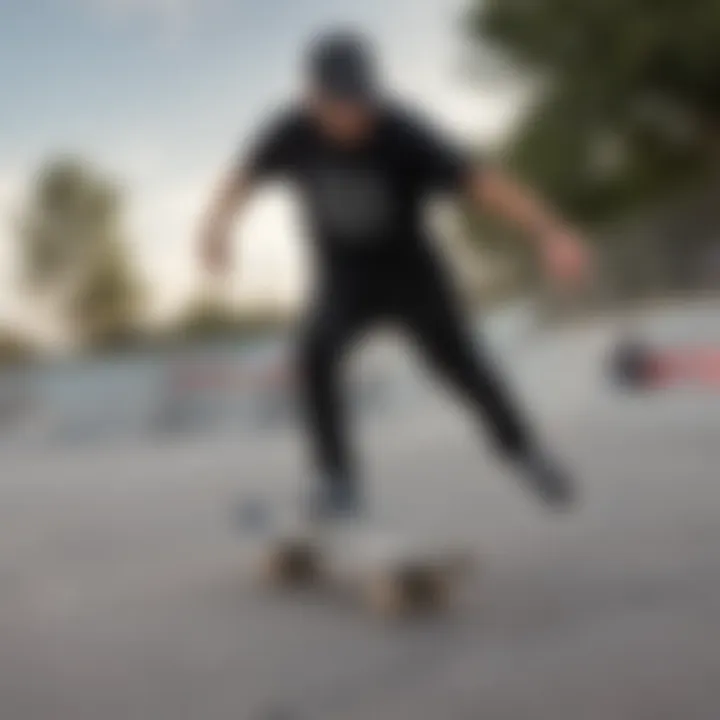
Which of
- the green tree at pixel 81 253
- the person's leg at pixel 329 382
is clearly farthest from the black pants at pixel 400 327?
the green tree at pixel 81 253

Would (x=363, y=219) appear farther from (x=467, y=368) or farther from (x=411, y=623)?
(x=411, y=623)

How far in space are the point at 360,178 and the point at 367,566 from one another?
0.84 feet

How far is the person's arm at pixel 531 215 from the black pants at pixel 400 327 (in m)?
0.05

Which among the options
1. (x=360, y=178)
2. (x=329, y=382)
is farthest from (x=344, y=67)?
(x=329, y=382)

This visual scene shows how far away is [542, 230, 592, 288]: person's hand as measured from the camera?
603 millimetres

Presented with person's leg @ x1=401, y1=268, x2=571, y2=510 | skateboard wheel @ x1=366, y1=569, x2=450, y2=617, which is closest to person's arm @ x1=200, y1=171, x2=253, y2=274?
person's leg @ x1=401, y1=268, x2=571, y2=510

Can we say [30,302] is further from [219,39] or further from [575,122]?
[575,122]

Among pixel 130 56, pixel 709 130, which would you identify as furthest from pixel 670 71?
pixel 130 56

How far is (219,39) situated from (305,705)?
14.3 inches

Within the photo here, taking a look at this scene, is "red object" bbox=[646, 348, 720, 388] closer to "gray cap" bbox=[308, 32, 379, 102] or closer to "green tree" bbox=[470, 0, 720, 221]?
"green tree" bbox=[470, 0, 720, 221]

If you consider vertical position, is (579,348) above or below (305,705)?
above

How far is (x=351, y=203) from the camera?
592mm

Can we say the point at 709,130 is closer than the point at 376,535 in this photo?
Yes

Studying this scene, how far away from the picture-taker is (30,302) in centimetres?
57
